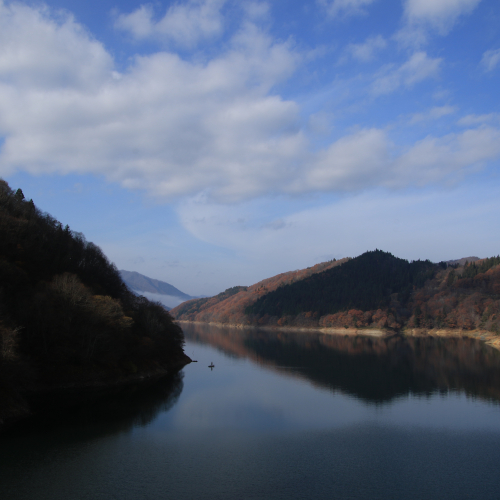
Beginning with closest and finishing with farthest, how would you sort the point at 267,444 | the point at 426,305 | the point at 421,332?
the point at 267,444 → the point at 421,332 → the point at 426,305

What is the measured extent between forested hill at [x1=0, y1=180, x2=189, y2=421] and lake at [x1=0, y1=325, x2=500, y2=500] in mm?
5471

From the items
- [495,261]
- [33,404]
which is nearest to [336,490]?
[33,404]

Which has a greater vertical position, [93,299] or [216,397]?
[93,299]

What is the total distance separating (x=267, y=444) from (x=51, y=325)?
29.3m

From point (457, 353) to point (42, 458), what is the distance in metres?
83.7

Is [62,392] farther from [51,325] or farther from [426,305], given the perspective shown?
[426,305]

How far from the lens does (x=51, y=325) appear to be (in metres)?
43.6

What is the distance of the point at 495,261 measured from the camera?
165 metres

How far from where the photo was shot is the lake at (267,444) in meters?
21.0

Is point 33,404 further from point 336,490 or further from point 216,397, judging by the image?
point 336,490

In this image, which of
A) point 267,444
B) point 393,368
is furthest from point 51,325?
point 393,368

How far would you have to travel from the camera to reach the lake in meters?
21.0

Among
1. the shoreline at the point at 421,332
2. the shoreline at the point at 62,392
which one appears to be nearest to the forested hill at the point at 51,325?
the shoreline at the point at 62,392

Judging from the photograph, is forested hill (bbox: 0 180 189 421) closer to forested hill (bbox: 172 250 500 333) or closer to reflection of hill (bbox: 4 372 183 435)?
reflection of hill (bbox: 4 372 183 435)
